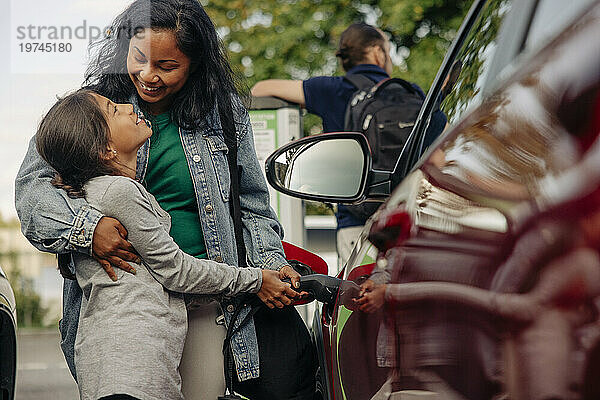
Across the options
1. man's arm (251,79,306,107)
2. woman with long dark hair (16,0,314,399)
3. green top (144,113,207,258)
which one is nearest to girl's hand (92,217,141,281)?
woman with long dark hair (16,0,314,399)

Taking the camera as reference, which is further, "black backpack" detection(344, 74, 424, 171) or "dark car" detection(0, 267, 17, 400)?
"black backpack" detection(344, 74, 424, 171)

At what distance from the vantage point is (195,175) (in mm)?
1960

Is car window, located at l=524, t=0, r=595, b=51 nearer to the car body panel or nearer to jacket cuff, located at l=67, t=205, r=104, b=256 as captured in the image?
the car body panel

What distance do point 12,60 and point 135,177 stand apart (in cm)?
57

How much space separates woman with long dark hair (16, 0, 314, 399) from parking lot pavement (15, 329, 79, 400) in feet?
2.13

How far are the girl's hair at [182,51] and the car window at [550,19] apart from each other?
101cm

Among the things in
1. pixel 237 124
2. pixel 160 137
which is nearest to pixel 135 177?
pixel 160 137

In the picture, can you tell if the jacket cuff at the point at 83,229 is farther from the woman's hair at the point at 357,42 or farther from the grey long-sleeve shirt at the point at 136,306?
the woman's hair at the point at 357,42

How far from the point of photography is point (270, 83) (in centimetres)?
448

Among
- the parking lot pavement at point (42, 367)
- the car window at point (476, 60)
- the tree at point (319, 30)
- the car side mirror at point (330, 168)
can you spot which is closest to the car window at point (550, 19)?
the car window at point (476, 60)

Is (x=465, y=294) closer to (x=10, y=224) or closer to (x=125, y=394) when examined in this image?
(x=125, y=394)

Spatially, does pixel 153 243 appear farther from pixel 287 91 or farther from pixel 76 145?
pixel 287 91

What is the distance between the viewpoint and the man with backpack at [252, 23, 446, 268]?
12.1 ft

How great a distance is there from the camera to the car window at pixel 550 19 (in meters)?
0.91
